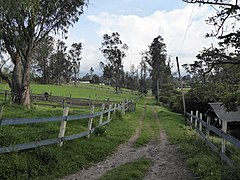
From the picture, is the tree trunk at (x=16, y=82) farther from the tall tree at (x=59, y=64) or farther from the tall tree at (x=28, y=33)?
the tall tree at (x=59, y=64)

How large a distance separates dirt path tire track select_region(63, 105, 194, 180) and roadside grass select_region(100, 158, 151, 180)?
0.54ft

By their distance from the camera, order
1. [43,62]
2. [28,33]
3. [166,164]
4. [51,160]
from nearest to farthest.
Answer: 1. [51,160]
2. [166,164]
3. [28,33]
4. [43,62]

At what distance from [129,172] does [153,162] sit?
73.0 inches

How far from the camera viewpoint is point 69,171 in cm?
705

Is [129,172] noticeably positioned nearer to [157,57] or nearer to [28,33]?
[28,33]

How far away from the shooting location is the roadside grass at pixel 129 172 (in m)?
6.56

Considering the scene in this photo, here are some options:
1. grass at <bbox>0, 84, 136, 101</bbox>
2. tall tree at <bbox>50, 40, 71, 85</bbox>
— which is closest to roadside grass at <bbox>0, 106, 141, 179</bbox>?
grass at <bbox>0, 84, 136, 101</bbox>

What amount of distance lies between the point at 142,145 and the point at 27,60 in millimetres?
11334

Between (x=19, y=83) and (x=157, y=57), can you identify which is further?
(x=157, y=57)

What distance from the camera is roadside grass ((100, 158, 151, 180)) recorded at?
21.5 ft

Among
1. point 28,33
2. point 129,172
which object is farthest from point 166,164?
point 28,33

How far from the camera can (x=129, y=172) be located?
22.8 ft

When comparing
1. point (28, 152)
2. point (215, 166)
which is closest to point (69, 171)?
point (28, 152)

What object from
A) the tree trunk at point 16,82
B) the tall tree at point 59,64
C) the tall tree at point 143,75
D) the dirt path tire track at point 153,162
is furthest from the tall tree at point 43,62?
the dirt path tire track at point 153,162
